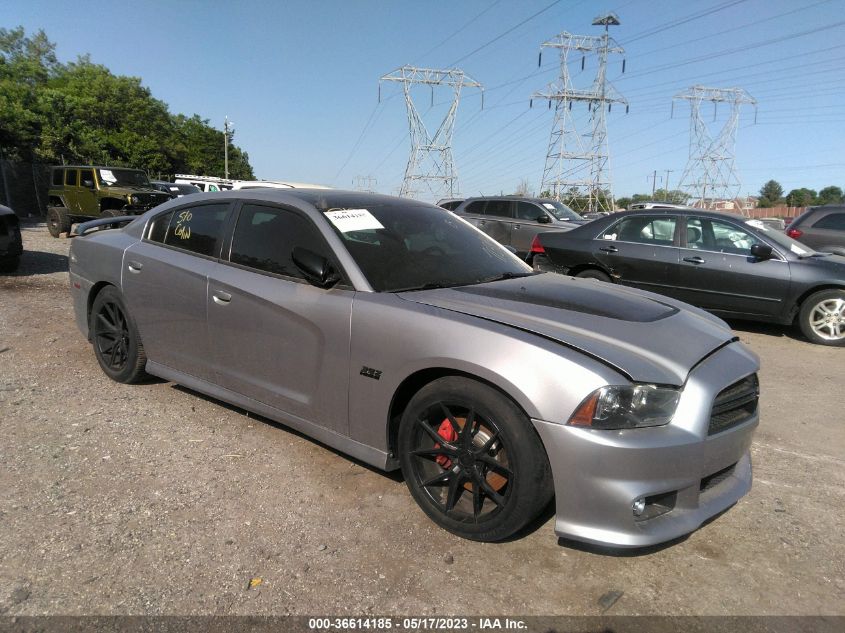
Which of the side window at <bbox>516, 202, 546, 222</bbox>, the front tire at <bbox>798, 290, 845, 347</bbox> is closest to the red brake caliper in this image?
the front tire at <bbox>798, 290, 845, 347</bbox>

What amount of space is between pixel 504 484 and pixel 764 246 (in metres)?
5.93

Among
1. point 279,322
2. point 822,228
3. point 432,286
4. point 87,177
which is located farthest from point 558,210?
point 87,177

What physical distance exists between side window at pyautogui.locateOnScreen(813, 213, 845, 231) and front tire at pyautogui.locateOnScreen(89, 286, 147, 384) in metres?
10.4

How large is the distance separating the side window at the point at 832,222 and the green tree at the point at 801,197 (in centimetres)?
6322

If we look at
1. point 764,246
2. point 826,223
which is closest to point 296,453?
point 764,246

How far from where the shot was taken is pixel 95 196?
16.5m

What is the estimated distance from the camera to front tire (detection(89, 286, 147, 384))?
14.4ft

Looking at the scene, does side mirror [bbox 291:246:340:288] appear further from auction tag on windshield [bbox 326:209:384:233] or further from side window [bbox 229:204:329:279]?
auction tag on windshield [bbox 326:209:384:233]

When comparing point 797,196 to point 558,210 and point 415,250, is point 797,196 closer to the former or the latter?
point 558,210

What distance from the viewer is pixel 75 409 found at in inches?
164

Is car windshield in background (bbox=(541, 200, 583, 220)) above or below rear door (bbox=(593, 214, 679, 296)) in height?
above

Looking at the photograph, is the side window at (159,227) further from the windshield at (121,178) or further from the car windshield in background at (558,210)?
the windshield at (121,178)

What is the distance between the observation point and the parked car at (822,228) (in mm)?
9688

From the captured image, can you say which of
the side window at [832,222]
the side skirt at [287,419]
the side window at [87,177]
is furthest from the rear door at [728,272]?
the side window at [87,177]
